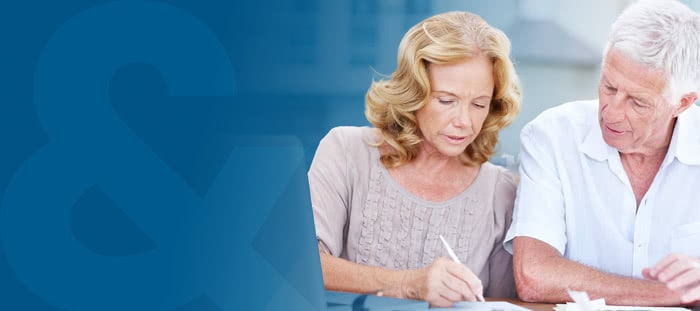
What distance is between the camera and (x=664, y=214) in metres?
1.95

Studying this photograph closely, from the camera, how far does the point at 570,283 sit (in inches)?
69.1

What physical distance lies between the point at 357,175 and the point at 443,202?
238 mm

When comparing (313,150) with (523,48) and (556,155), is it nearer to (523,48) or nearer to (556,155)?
(556,155)

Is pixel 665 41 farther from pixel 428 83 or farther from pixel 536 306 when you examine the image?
pixel 536 306

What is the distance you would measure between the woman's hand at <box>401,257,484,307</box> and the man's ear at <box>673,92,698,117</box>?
2.37 feet

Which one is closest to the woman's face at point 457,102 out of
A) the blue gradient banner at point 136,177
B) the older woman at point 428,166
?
the older woman at point 428,166

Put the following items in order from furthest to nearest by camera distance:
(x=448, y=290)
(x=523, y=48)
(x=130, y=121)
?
(x=523, y=48)
(x=448, y=290)
(x=130, y=121)

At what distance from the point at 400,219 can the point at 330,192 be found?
199 millimetres

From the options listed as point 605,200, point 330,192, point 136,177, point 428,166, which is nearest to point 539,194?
point 605,200

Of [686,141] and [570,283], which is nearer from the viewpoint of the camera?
[570,283]

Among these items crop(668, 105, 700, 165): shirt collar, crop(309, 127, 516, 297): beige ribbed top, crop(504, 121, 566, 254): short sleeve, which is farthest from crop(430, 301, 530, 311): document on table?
crop(668, 105, 700, 165): shirt collar

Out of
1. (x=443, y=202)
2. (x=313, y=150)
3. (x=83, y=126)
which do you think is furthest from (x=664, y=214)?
(x=83, y=126)

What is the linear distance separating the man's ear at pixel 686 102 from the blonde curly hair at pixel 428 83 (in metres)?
0.39

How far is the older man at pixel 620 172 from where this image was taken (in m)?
1.79
